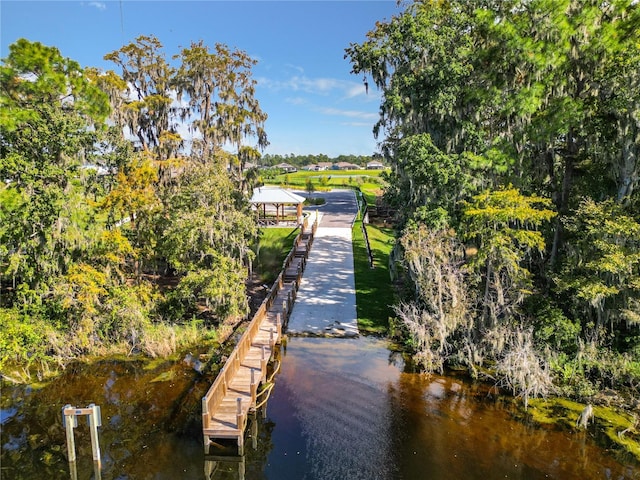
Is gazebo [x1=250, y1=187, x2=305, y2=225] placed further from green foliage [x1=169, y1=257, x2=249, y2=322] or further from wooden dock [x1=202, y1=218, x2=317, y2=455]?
green foliage [x1=169, y1=257, x2=249, y2=322]

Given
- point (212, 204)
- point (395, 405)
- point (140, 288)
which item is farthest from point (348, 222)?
point (395, 405)

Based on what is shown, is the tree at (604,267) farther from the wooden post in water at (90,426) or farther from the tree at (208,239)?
the wooden post in water at (90,426)

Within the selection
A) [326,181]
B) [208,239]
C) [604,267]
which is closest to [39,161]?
[208,239]

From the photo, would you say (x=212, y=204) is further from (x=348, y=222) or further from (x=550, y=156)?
(x=348, y=222)

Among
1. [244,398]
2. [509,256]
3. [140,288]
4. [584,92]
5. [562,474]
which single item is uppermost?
[584,92]

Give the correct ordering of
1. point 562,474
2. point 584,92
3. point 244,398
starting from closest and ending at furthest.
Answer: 1. point 562,474
2. point 244,398
3. point 584,92

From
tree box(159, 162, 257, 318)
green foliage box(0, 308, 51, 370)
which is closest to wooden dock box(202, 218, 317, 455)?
tree box(159, 162, 257, 318)

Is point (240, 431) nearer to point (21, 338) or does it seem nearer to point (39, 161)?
point (21, 338)
